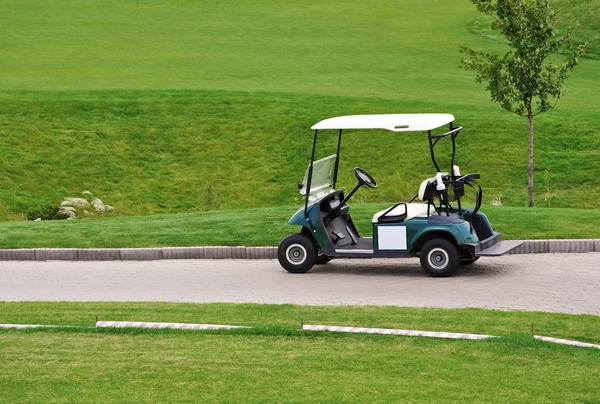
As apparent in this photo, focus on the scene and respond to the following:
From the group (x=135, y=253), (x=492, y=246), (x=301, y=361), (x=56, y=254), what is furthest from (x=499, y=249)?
(x=56, y=254)

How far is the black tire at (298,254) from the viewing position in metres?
14.7

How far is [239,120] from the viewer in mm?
30094

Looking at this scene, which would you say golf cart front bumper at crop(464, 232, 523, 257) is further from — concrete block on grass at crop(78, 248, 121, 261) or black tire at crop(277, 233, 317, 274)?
concrete block on grass at crop(78, 248, 121, 261)

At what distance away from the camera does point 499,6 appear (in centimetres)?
2116

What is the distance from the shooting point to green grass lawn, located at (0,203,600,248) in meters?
16.6

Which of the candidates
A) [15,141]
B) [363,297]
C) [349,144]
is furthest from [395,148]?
[363,297]

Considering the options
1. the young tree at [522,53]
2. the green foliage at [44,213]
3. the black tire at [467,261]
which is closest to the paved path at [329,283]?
the black tire at [467,261]

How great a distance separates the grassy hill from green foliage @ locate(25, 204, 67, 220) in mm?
713

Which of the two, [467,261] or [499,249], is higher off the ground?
[499,249]

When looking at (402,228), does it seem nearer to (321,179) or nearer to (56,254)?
(321,179)

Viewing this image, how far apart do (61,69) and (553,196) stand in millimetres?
22757

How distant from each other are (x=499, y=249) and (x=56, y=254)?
272 inches

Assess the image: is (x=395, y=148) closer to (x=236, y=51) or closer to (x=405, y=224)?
(x=405, y=224)

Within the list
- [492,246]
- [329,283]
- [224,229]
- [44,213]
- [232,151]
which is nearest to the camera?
[329,283]
